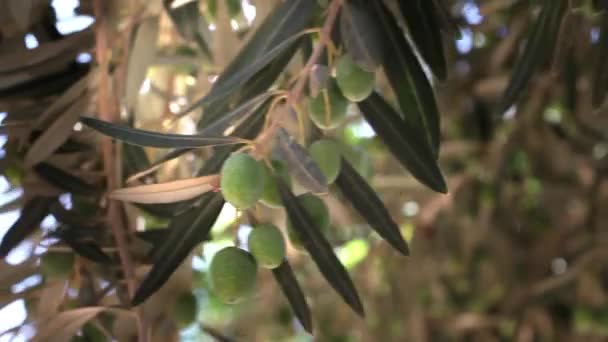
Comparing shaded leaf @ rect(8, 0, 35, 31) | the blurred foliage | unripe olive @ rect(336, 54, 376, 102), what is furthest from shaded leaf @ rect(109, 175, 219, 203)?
shaded leaf @ rect(8, 0, 35, 31)

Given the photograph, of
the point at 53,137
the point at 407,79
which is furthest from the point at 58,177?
the point at 407,79

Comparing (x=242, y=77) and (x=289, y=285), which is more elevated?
(x=242, y=77)

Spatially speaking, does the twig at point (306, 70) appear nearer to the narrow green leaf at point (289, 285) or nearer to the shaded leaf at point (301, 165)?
the shaded leaf at point (301, 165)

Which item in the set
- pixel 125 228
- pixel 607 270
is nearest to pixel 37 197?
pixel 125 228

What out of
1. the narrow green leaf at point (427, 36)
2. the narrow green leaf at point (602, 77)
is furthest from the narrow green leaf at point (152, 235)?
the narrow green leaf at point (602, 77)

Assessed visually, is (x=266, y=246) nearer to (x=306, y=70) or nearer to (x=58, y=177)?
(x=306, y=70)

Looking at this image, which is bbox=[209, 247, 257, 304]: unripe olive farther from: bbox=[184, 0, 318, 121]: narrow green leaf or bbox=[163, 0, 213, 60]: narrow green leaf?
bbox=[163, 0, 213, 60]: narrow green leaf
